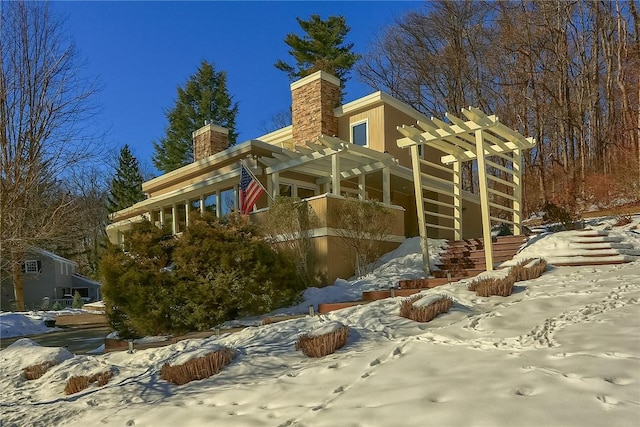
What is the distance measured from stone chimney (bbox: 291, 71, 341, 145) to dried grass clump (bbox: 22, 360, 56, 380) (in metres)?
12.0

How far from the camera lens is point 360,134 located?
16969 mm

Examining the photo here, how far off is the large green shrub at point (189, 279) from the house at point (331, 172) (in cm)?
246

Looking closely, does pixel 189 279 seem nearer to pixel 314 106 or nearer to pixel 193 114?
pixel 314 106

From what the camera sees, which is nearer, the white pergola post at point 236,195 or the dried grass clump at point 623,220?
the dried grass clump at point 623,220

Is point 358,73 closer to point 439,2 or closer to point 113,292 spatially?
point 439,2

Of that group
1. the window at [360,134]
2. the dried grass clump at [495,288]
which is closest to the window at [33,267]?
the window at [360,134]

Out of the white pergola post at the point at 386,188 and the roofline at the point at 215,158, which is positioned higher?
the roofline at the point at 215,158

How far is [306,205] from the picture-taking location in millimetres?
11086

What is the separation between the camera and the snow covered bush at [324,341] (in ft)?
15.2

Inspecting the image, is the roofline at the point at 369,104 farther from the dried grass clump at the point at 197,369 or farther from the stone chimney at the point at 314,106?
the dried grass clump at the point at 197,369

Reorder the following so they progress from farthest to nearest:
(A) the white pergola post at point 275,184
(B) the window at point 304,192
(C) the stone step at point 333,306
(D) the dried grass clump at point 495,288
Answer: (B) the window at point 304,192
(A) the white pergola post at point 275,184
(C) the stone step at point 333,306
(D) the dried grass clump at point 495,288

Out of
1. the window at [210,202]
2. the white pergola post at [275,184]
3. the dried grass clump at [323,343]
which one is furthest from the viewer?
the window at [210,202]

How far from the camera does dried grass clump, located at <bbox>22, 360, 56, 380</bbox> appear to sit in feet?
18.8

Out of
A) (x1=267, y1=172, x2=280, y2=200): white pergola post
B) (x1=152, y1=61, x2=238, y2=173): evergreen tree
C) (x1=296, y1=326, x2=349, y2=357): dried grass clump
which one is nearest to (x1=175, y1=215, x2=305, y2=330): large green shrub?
A: (x1=296, y1=326, x2=349, y2=357): dried grass clump
